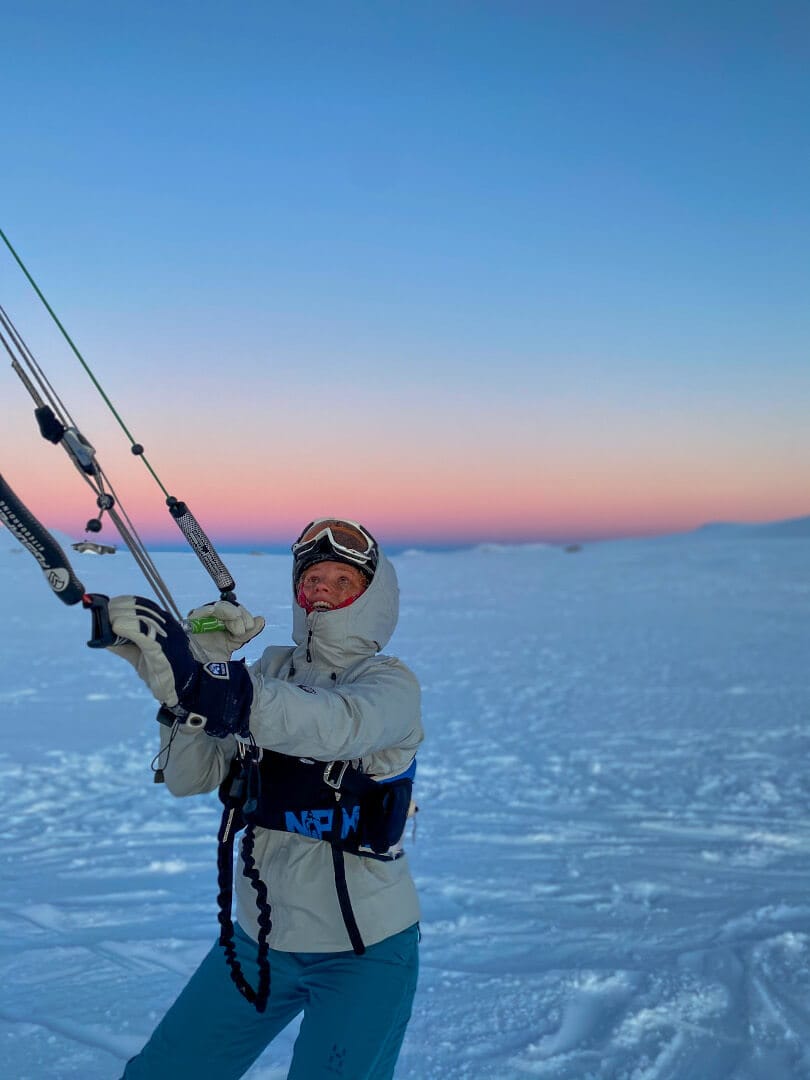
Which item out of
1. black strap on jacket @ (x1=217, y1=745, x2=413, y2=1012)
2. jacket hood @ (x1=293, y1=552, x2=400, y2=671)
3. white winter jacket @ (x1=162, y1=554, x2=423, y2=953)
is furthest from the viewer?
jacket hood @ (x1=293, y1=552, x2=400, y2=671)

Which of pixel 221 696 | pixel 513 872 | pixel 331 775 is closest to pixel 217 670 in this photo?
pixel 221 696

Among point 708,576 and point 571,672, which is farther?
point 708,576

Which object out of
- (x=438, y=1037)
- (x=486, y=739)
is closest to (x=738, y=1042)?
(x=438, y=1037)

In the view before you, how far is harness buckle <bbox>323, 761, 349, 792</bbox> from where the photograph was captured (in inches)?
91.9

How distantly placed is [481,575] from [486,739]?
75.6 feet

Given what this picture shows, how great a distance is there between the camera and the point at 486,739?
905 cm

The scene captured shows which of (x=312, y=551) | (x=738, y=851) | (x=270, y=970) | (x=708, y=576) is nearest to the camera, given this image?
(x=270, y=970)

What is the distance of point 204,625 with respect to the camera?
→ 2312 millimetres

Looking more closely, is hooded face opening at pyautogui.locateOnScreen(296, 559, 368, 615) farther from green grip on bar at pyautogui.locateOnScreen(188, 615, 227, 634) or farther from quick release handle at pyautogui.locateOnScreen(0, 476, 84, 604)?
quick release handle at pyautogui.locateOnScreen(0, 476, 84, 604)

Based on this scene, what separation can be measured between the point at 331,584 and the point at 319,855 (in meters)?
0.76

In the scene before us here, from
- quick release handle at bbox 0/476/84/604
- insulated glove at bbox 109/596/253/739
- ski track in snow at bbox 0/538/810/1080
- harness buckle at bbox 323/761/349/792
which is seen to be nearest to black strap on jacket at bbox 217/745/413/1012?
harness buckle at bbox 323/761/349/792

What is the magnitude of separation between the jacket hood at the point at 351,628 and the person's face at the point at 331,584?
0.13 ft

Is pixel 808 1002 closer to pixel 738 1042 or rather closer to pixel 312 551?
pixel 738 1042

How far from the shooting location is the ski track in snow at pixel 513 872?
3.49m
